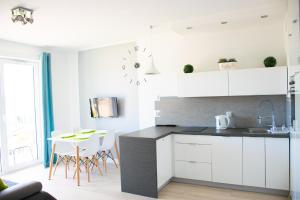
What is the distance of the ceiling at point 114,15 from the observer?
9.35 feet

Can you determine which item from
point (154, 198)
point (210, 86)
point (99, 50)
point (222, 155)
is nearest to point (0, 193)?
point (154, 198)

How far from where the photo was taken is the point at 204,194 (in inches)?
130

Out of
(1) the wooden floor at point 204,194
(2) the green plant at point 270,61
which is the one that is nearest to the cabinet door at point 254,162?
(1) the wooden floor at point 204,194

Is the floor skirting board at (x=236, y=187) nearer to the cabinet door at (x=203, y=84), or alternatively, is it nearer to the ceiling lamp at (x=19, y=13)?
the cabinet door at (x=203, y=84)

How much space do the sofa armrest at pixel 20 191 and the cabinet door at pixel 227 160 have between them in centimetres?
233

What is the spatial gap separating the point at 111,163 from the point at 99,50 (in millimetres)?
Result: 2465

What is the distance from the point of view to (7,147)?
14.9ft

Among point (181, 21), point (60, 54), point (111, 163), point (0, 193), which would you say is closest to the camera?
point (0, 193)

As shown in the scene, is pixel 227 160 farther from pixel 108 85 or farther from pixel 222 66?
pixel 108 85

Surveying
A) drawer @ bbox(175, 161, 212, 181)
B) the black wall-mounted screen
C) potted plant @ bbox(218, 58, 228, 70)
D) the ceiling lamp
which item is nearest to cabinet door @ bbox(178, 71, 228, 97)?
potted plant @ bbox(218, 58, 228, 70)

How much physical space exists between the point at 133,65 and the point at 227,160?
256cm

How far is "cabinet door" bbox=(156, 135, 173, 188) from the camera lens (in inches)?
129

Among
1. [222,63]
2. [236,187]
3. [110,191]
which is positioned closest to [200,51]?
[222,63]

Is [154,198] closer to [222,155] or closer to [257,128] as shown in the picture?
[222,155]
